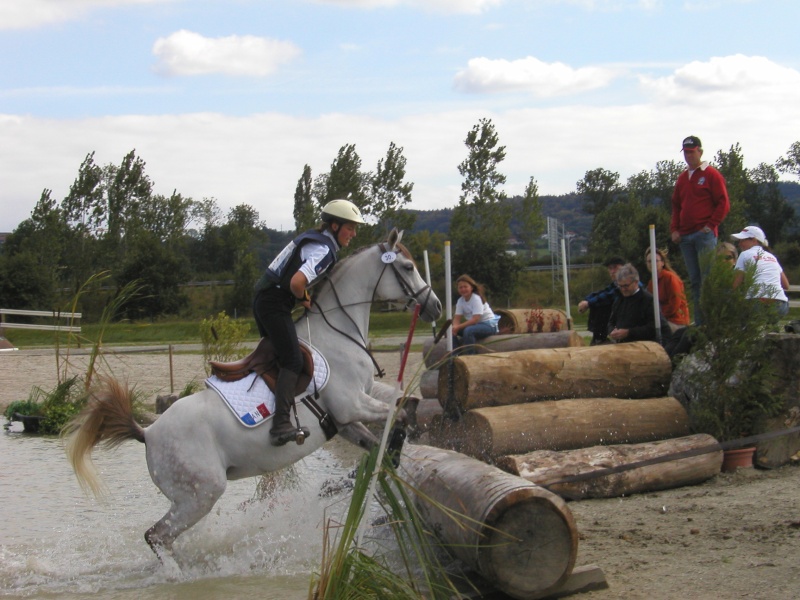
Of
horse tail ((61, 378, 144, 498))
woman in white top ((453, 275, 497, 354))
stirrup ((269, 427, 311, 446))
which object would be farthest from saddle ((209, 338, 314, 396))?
woman in white top ((453, 275, 497, 354))

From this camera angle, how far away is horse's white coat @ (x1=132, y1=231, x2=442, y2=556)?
5.46 metres

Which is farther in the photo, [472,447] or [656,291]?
[656,291]

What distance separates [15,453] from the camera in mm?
10023

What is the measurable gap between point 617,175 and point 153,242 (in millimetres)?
57701

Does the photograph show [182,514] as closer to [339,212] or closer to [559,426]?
[339,212]

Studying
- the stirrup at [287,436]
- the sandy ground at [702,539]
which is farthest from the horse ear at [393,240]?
the sandy ground at [702,539]

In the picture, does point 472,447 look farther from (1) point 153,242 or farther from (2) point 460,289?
(1) point 153,242

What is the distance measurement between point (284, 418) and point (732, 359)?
427 centimetres

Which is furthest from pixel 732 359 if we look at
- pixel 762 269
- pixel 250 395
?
pixel 250 395

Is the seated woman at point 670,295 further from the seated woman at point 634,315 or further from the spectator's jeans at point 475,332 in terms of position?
the spectator's jeans at point 475,332

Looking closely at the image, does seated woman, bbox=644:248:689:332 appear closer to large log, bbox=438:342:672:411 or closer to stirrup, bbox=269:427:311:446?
large log, bbox=438:342:672:411

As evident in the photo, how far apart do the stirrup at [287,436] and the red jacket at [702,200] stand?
5218 millimetres

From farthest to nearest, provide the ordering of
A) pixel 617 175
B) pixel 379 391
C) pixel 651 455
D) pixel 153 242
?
pixel 617 175
pixel 153 242
pixel 651 455
pixel 379 391

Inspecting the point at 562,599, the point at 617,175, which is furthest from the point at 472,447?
the point at 617,175
